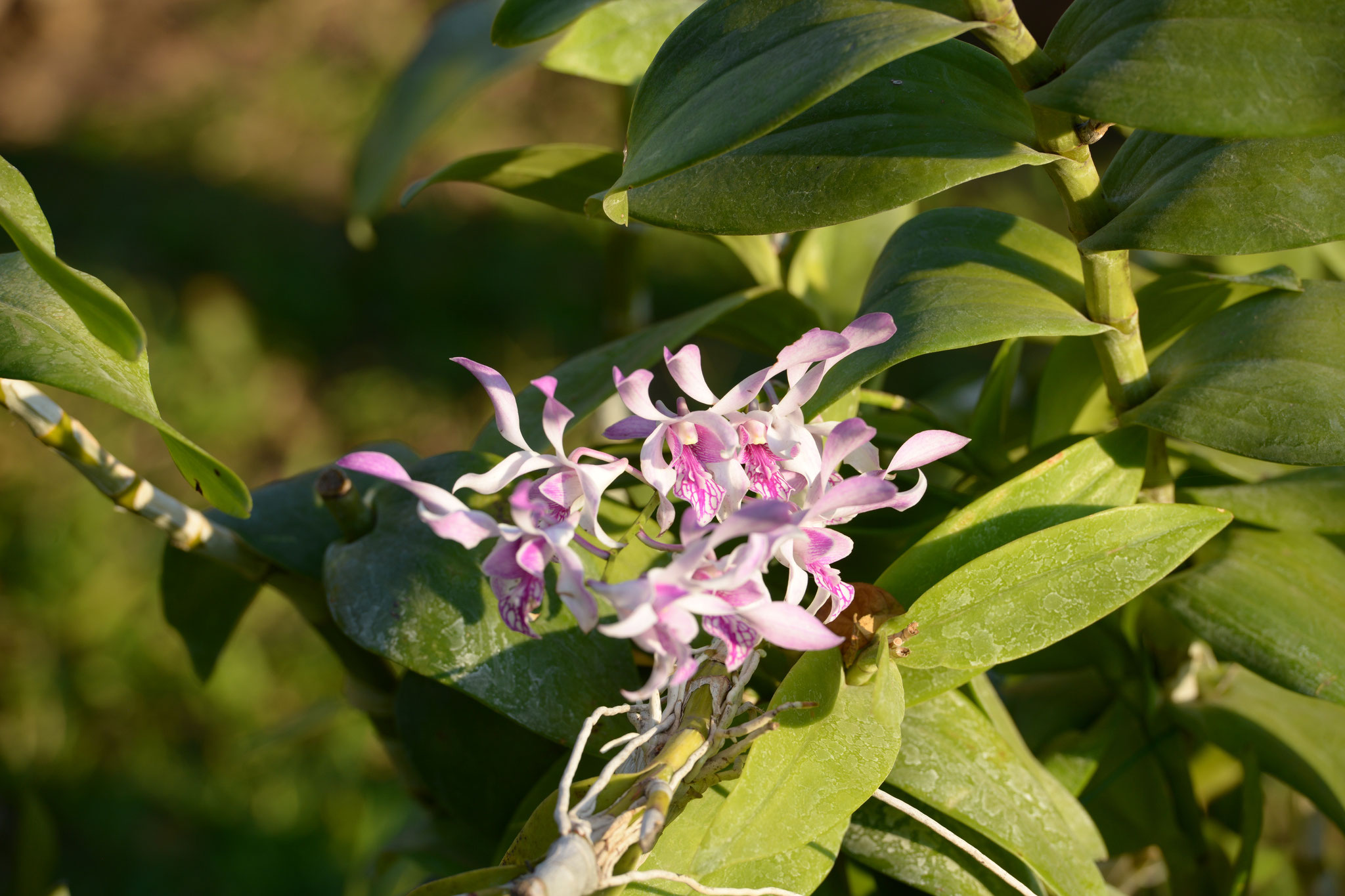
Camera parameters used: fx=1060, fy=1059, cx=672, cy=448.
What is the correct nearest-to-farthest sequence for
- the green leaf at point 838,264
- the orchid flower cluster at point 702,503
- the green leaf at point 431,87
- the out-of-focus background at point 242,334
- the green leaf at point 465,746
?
the orchid flower cluster at point 702,503
the green leaf at point 465,746
the green leaf at point 838,264
the green leaf at point 431,87
the out-of-focus background at point 242,334

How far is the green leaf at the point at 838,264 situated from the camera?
1.93 ft

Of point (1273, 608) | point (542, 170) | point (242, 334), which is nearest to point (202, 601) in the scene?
point (542, 170)

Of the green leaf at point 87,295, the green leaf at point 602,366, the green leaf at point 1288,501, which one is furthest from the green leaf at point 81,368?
the green leaf at point 1288,501

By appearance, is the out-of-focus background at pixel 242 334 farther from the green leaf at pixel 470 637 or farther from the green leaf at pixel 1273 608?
the green leaf at pixel 1273 608

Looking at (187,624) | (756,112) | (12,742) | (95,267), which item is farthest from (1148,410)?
(95,267)

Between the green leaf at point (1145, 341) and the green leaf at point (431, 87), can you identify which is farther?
the green leaf at point (431, 87)

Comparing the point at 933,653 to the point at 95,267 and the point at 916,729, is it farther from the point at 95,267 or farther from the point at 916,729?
the point at 95,267

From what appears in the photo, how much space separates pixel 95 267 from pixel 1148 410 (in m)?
1.76

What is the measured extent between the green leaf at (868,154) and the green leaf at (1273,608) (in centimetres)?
20

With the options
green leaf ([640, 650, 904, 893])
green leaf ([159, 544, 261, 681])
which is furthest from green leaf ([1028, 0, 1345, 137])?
green leaf ([159, 544, 261, 681])

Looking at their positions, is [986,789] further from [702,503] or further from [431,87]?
[431,87]

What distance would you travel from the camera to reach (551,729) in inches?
14.6

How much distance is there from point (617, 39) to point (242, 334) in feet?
4.22

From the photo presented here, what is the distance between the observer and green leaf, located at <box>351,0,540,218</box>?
774mm
